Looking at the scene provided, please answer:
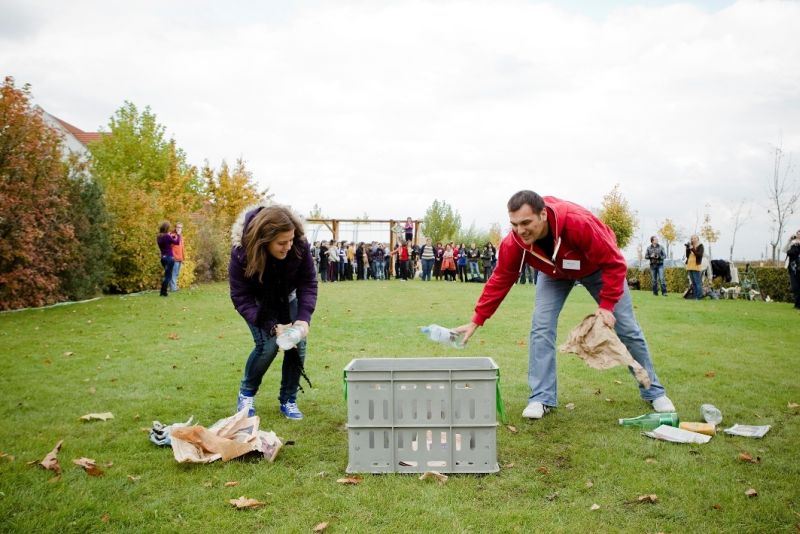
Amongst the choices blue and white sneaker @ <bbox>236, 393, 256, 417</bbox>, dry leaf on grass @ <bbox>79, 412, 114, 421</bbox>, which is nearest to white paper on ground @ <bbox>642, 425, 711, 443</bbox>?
blue and white sneaker @ <bbox>236, 393, 256, 417</bbox>

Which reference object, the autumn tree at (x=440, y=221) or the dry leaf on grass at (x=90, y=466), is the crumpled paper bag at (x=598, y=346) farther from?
the autumn tree at (x=440, y=221)

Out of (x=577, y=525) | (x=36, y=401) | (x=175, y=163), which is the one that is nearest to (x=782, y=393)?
(x=577, y=525)

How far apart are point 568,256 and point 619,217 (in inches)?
1927

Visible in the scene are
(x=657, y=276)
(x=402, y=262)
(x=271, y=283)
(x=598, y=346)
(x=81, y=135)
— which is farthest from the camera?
(x=81, y=135)

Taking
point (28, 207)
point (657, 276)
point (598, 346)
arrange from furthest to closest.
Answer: point (657, 276), point (28, 207), point (598, 346)

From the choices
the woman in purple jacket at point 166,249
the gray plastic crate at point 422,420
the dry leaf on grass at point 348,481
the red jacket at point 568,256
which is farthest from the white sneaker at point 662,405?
the woman in purple jacket at point 166,249

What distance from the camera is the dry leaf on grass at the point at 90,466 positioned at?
4129 mm

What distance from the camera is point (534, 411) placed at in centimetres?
546

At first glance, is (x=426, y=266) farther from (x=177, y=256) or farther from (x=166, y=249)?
(x=166, y=249)

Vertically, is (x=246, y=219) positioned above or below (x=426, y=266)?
above

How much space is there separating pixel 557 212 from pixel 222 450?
3.12 metres

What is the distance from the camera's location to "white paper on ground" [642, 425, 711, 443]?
478 cm

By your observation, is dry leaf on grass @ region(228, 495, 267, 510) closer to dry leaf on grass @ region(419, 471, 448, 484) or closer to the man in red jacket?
dry leaf on grass @ region(419, 471, 448, 484)

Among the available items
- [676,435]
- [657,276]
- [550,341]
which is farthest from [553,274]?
[657,276]
